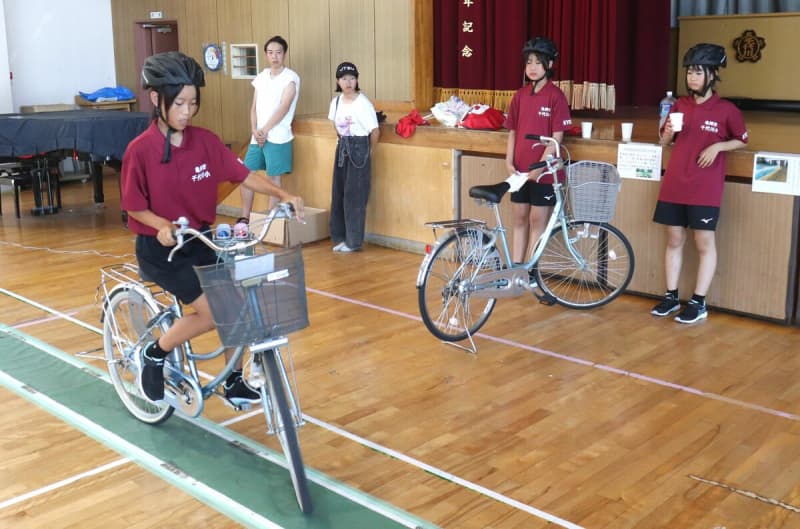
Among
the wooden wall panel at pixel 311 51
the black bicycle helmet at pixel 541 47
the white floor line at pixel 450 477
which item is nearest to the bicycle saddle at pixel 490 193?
the black bicycle helmet at pixel 541 47

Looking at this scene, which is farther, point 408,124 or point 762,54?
point 762,54

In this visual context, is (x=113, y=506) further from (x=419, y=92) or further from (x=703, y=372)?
(x=419, y=92)

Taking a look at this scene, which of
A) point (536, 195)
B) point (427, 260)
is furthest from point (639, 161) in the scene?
point (427, 260)

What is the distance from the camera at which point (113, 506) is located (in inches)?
123

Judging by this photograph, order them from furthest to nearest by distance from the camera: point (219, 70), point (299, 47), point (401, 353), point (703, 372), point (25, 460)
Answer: point (219, 70) < point (299, 47) < point (401, 353) < point (703, 372) < point (25, 460)

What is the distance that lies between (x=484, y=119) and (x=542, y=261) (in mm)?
1330

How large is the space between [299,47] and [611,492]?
7.01 metres

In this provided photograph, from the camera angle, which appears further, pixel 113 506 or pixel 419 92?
pixel 419 92

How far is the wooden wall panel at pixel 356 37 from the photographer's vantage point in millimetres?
8336

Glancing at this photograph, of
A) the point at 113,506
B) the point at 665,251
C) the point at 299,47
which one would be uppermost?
the point at 299,47

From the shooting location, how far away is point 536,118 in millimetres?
5398

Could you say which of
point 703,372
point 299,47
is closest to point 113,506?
point 703,372

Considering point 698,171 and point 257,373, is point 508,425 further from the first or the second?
point 698,171

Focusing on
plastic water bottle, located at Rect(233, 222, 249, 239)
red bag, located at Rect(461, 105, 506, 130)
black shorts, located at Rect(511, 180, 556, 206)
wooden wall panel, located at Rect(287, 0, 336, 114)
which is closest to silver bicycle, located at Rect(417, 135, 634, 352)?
black shorts, located at Rect(511, 180, 556, 206)
